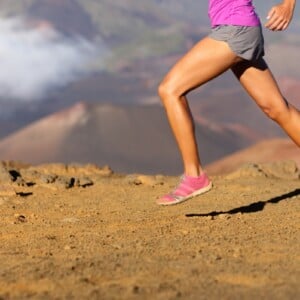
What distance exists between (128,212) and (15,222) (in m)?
0.97

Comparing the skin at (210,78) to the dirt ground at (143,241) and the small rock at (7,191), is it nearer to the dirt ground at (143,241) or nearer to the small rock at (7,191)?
the dirt ground at (143,241)

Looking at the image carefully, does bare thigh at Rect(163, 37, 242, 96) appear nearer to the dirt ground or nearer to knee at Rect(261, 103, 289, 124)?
knee at Rect(261, 103, 289, 124)

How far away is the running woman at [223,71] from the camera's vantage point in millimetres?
4879

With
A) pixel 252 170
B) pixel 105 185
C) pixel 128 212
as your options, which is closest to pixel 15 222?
pixel 128 212

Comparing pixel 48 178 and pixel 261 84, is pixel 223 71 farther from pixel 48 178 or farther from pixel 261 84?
pixel 48 178

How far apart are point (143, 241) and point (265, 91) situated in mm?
1300

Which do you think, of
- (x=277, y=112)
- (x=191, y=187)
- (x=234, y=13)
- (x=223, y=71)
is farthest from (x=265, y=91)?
(x=191, y=187)

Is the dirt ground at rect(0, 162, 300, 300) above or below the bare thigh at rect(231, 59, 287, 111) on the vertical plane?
below

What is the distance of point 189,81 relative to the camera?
16.4 ft

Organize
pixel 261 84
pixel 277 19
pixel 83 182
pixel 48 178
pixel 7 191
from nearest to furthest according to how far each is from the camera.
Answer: pixel 277 19 < pixel 261 84 < pixel 7 191 < pixel 48 178 < pixel 83 182

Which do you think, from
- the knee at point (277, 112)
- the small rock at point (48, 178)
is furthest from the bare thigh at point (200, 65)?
the small rock at point (48, 178)

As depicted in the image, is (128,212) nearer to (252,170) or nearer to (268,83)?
(268,83)

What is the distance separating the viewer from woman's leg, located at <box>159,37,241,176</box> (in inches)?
194

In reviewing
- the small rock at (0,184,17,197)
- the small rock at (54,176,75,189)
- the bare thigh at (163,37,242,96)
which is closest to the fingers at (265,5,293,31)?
the bare thigh at (163,37,242,96)
